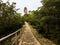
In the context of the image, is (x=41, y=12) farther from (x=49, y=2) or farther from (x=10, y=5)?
(x=10, y=5)

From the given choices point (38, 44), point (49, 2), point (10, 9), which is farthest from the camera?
point (10, 9)

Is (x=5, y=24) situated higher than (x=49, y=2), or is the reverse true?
(x=49, y=2)

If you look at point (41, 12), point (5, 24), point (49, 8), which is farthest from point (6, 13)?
point (49, 8)

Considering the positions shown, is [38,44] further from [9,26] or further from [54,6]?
[9,26]

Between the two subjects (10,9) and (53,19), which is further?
(10,9)

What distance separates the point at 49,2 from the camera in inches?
572

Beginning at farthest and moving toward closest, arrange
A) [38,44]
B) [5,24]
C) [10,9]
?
[10,9], [5,24], [38,44]

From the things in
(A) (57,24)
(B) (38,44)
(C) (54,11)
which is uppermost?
(C) (54,11)

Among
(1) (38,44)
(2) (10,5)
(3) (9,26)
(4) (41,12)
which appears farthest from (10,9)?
(1) (38,44)

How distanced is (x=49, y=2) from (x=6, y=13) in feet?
22.9

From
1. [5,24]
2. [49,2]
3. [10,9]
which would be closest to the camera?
[49,2]

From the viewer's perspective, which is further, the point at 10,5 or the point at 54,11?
the point at 10,5

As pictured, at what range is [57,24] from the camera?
14.3m

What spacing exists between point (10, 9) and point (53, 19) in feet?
28.4
